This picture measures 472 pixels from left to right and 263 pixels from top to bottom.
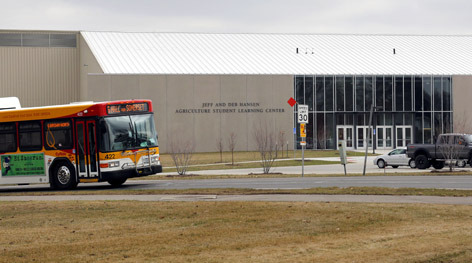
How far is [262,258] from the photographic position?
10109 mm

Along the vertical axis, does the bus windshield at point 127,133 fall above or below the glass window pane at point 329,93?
below

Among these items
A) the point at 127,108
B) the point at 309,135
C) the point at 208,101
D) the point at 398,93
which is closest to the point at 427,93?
the point at 398,93

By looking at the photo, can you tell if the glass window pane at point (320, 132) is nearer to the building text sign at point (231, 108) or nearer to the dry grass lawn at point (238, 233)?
the building text sign at point (231, 108)

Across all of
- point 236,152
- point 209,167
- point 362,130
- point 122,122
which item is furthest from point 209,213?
point 362,130

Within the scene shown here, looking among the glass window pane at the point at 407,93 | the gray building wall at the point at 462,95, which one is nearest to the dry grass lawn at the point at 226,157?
the glass window pane at the point at 407,93

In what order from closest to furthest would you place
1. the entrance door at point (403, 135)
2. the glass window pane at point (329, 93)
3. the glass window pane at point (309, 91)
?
the glass window pane at point (309, 91) → the glass window pane at point (329, 93) → the entrance door at point (403, 135)

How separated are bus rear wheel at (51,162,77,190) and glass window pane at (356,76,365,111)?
4822cm

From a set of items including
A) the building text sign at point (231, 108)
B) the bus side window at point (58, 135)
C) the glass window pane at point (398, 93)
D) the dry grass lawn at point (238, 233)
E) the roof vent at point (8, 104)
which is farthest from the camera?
the glass window pane at point (398, 93)

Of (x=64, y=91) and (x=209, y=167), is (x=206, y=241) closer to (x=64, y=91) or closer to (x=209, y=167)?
(x=209, y=167)

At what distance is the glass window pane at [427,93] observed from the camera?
71250mm

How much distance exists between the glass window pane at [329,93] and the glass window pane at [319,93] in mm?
410

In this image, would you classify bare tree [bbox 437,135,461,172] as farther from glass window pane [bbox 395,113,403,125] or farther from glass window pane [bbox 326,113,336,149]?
glass window pane [bbox 395,113,403,125]

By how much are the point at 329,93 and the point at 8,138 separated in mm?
47223

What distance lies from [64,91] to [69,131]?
50.4 metres
